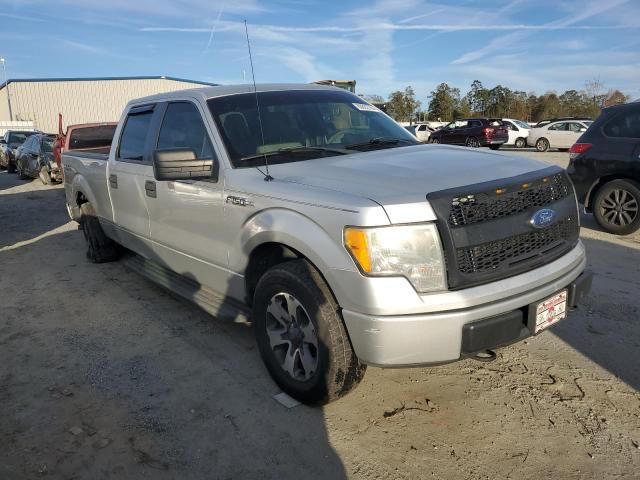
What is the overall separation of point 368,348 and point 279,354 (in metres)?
0.84

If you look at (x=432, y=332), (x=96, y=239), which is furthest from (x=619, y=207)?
(x=96, y=239)

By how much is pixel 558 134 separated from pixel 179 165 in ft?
76.0

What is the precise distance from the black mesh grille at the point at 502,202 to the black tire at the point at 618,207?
4.59 m

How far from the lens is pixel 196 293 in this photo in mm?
4066

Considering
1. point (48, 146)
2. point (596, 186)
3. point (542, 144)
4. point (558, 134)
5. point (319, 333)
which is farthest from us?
point (542, 144)

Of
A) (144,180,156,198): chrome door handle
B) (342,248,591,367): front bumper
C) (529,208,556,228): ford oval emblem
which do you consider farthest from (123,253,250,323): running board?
(529,208,556,228): ford oval emblem

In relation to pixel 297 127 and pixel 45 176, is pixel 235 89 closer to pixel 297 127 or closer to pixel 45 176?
pixel 297 127

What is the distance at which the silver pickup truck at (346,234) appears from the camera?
2.56 metres

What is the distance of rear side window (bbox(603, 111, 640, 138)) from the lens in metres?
6.89

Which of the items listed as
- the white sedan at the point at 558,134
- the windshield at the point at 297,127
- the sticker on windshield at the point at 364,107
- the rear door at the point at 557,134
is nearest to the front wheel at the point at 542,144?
the white sedan at the point at 558,134

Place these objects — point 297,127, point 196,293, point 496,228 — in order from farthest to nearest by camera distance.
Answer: point 196,293
point 297,127
point 496,228

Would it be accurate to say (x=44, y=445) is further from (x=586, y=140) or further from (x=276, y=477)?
(x=586, y=140)

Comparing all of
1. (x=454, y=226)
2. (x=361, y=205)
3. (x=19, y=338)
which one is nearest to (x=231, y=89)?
(x=361, y=205)

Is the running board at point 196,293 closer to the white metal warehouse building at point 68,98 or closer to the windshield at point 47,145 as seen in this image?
the windshield at point 47,145
